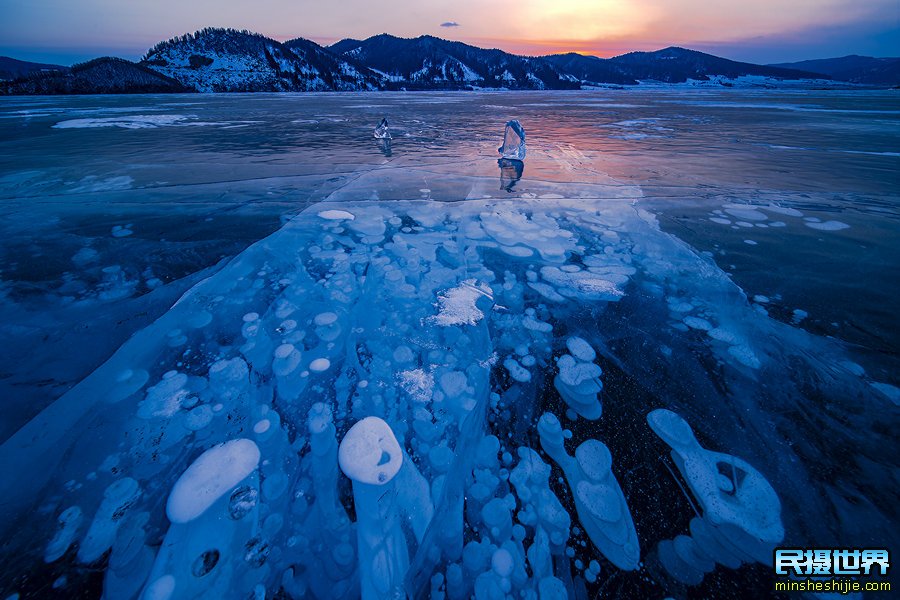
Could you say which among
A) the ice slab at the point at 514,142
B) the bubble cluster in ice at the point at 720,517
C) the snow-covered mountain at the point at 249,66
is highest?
the snow-covered mountain at the point at 249,66

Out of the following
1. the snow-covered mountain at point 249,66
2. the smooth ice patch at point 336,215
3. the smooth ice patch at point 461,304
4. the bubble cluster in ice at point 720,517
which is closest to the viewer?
the bubble cluster in ice at point 720,517

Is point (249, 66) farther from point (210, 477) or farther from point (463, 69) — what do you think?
point (210, 477)

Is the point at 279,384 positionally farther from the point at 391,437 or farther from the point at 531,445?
the point at 531,445

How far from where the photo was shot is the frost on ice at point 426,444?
3.29 feet

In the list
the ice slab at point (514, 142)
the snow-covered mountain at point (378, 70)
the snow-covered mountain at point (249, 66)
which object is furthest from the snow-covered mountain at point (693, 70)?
the ice slab at point (514, 142)

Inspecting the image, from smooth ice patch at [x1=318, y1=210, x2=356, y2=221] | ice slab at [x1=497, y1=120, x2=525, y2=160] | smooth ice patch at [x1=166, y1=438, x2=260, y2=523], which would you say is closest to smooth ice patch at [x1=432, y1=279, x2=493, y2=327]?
smooth ice patch at [x1=166, y1=438, x2=260, y2=523]

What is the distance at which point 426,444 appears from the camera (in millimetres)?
1298

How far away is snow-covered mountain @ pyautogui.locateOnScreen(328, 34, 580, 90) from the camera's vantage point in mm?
86500

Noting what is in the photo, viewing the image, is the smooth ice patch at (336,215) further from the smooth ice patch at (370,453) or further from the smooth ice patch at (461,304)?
the smooth ice patch at (370,453)

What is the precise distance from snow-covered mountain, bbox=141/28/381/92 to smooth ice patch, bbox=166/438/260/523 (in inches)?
2632

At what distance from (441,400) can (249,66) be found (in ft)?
267

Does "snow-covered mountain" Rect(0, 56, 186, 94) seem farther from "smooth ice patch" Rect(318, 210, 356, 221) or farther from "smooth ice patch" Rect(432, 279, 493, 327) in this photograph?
"smooth ice patch" Rect(432, 279, 493, 327)

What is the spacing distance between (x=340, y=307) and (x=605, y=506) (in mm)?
1617

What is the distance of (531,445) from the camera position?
51.3 inches
